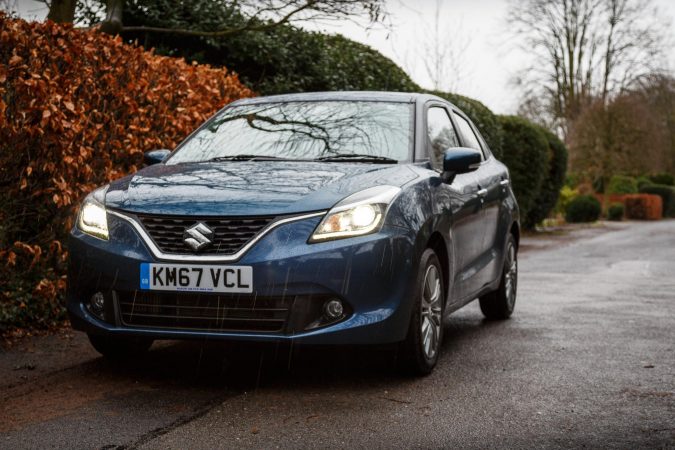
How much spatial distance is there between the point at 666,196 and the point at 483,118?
111ft

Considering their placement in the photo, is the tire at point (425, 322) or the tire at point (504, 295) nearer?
the tire at point (425, 322)

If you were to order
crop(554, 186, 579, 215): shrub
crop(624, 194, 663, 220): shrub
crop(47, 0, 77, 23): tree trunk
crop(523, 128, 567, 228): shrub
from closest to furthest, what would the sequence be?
crop(47, 0, 77, 23): tree trunk → crop(523, 128, 567, 228): shrub → crop(554, 186, 579, 215): shrub → crop(624, 194, 663, 220): shrub

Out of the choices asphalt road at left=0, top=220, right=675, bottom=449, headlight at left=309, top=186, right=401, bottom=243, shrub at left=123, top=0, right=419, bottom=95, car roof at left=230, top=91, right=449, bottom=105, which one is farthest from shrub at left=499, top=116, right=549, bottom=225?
headlight at left=309, top=186, right=401, bottom=243

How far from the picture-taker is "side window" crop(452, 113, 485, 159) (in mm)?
7320

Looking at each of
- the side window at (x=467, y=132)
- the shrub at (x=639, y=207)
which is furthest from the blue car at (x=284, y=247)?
the shrub at (x=639, y=207)

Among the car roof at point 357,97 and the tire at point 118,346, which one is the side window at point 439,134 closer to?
the car roof at point 357,97

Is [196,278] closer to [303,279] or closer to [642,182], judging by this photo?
[303,279]

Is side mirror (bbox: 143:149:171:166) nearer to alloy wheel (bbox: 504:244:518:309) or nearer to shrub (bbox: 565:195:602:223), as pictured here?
alloy wheel (bbox: 504:244:518:309)

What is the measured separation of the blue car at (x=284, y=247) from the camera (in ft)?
15.5

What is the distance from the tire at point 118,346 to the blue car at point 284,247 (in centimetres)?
1

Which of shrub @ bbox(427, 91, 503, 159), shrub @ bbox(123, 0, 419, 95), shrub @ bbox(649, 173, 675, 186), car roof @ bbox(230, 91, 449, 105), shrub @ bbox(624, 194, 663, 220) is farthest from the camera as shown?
shrub @ bbox(649, 173, 675, 186)

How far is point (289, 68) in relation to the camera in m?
13.3

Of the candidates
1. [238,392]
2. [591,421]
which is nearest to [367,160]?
[238,392]

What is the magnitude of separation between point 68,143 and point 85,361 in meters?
1.62
